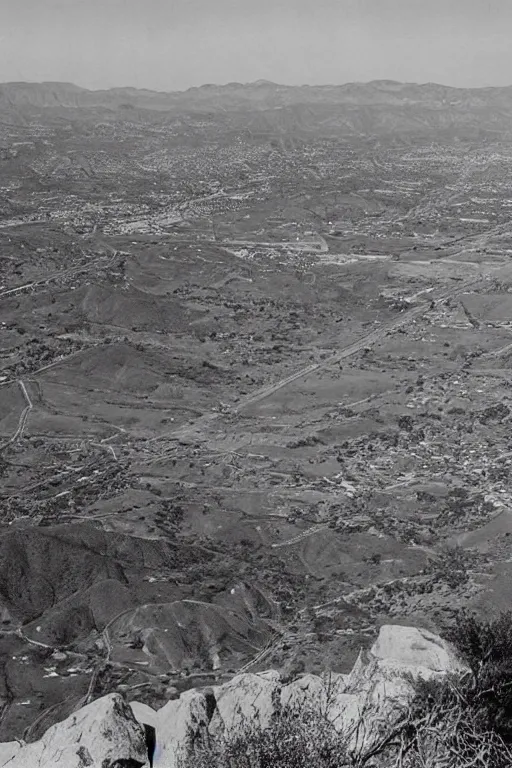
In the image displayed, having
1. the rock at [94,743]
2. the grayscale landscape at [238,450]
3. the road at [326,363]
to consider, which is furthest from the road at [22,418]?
the rock at [94,743]

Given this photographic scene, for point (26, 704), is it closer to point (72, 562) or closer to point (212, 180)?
point (72, 562)

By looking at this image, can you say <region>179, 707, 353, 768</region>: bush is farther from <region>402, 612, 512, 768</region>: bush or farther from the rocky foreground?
<region>402, 612, 512, 768</region>: bush

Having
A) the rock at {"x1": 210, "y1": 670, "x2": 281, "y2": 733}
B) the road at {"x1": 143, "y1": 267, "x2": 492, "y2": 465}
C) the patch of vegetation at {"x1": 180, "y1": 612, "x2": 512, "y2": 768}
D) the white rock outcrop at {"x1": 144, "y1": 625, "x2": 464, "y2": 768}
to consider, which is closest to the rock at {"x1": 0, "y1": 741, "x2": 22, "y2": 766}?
the white rock outcrop at {"x1": 144, "y1": 625, "x2": 464, "y2": 768}

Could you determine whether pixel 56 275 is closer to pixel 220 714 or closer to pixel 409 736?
pixel 220 714

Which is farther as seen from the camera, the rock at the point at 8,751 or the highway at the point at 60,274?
the highway at the point at 60,274

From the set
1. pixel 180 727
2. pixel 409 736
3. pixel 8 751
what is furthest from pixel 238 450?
pixel 409 736

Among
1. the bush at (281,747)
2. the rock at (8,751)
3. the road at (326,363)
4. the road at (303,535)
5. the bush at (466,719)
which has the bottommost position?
the road at (326,363)

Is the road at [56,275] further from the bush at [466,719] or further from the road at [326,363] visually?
the bush at [466,719]

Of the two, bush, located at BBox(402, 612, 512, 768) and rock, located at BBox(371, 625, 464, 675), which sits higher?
bush, located at BBox(402, 612, 512, 768)
